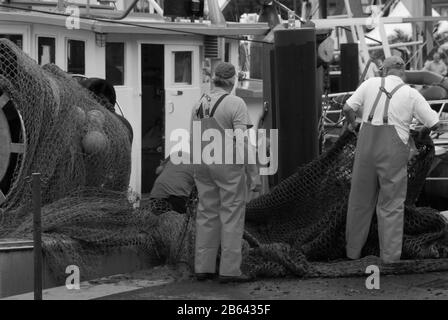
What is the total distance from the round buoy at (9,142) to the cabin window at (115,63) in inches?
119

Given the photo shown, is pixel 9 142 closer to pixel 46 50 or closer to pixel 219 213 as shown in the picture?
pixel 219 213

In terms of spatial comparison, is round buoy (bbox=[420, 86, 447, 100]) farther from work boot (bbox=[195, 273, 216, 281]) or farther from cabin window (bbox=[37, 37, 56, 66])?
work boot (bbox=[195, 273, 216, 281])

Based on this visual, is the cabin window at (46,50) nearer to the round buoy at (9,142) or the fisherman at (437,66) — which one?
the round buoy at (9,142)

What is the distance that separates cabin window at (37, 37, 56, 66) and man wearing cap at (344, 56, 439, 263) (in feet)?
12.1

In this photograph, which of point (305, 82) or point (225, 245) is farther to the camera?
point (305, 82)

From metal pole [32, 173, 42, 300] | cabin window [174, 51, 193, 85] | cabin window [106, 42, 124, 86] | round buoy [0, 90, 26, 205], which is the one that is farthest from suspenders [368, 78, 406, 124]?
cabin window [174, 51, 193, 85]

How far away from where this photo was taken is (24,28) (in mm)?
10703

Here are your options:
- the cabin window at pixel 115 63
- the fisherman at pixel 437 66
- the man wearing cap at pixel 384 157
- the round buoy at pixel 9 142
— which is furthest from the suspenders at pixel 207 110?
the fisherman at pixel 437 66

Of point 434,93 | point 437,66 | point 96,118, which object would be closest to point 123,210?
point 96,118

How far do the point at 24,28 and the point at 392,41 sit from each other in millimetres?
20546

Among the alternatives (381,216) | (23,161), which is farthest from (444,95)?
(23,161)
